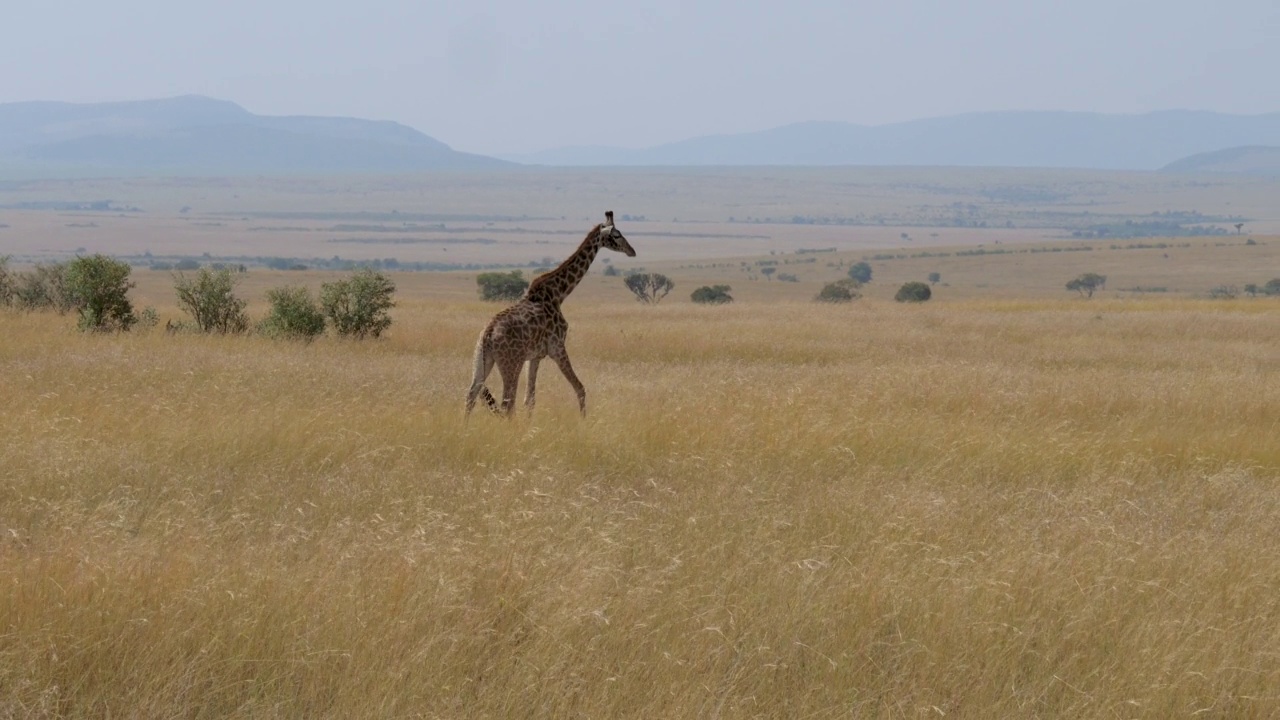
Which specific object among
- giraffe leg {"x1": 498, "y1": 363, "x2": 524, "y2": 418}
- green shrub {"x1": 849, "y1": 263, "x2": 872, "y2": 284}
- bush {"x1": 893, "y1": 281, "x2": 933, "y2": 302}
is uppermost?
giraffe leg {"x1": 498, "y1": 363, "x2": 524, "y2": 418}

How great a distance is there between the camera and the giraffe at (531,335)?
1134 cm

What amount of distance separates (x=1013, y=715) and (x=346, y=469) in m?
5.21

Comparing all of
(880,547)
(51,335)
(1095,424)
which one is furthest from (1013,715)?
(51,335)

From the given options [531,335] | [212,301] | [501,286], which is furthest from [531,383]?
[501,286]

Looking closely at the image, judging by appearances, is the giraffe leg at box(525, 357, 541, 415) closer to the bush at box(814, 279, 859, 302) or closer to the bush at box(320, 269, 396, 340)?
the bush at box(320, 269, 396, 340)

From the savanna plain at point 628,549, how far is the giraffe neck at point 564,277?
115 cm

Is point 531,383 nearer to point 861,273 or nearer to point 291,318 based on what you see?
point 291,318

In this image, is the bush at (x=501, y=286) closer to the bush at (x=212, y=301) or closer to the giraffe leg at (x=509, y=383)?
the bush at (x=212, y=301)

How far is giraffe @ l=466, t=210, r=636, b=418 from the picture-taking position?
11.3 meters

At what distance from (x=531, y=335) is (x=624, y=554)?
5.08m

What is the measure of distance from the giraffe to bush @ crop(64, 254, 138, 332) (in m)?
10.9

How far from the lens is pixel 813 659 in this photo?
18.3 feet

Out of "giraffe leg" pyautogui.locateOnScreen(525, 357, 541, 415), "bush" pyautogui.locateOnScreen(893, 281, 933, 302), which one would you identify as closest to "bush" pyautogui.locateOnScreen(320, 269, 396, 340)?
"giraffe leg" pyautogui.locateOnScreen(525, 357, 541, 415)

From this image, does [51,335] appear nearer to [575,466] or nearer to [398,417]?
Result: [398,417]
